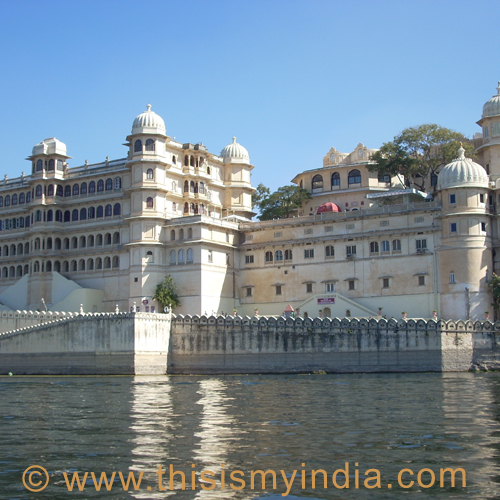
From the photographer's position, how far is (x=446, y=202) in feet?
223

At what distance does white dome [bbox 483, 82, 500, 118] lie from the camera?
7525 centimetres

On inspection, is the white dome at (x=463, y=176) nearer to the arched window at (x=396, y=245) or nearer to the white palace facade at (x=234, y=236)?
the white palace facade at (x=234, y=236)

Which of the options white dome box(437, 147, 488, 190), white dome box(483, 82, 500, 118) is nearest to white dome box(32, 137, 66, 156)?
white dome box(437, 147, 488, 190)

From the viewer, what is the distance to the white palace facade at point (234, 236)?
6825cm

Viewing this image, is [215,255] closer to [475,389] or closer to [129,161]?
[129,161]

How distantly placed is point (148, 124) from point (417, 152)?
29.2 meters

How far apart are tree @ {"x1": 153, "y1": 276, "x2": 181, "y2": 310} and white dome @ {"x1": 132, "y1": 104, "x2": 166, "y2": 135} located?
51.1ft

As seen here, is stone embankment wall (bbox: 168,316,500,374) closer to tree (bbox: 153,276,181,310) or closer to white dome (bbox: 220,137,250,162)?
tree (bbox: 153,276,181,310)

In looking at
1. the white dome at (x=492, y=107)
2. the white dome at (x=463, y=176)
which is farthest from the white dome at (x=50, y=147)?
the white dome at (x=492, y=107)

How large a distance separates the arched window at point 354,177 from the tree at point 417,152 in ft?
23.0

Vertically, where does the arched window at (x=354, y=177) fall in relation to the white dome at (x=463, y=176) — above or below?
above

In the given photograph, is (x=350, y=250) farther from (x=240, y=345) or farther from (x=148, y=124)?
(x=148, y=124)

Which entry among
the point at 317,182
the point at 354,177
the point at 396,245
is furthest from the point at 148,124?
the point at 396,245

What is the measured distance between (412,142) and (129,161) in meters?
30.3
